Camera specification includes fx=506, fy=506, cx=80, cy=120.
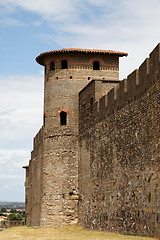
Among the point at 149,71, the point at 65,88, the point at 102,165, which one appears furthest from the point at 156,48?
the point at 65,88

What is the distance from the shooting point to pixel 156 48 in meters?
14.6

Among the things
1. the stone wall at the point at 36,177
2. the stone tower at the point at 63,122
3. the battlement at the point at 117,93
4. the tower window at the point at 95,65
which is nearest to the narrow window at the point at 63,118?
the stone tower at the point at 63,122

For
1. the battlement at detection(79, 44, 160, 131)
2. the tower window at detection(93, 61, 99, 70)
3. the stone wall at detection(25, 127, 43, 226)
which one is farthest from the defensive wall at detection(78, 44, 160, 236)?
the stone wall at detection(25, 127, 43, 226)

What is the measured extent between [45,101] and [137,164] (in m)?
10.3

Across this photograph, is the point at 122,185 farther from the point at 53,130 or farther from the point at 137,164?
the point at 53,130

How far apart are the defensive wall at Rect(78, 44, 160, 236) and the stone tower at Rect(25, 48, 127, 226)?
587 mm

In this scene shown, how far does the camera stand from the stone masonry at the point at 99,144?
15.0m

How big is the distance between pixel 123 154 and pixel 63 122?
7.59m

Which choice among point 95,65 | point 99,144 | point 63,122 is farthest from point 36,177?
point 99,144

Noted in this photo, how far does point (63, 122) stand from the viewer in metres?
24.6

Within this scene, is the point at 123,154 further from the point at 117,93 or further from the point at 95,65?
the point at 95,65

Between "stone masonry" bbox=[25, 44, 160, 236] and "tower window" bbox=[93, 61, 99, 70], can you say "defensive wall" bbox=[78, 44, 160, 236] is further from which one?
"tower window" bbox=[93, 61, 99, 70]

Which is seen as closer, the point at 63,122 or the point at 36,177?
the point at 63,122

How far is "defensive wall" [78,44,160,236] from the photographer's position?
48.1ft
